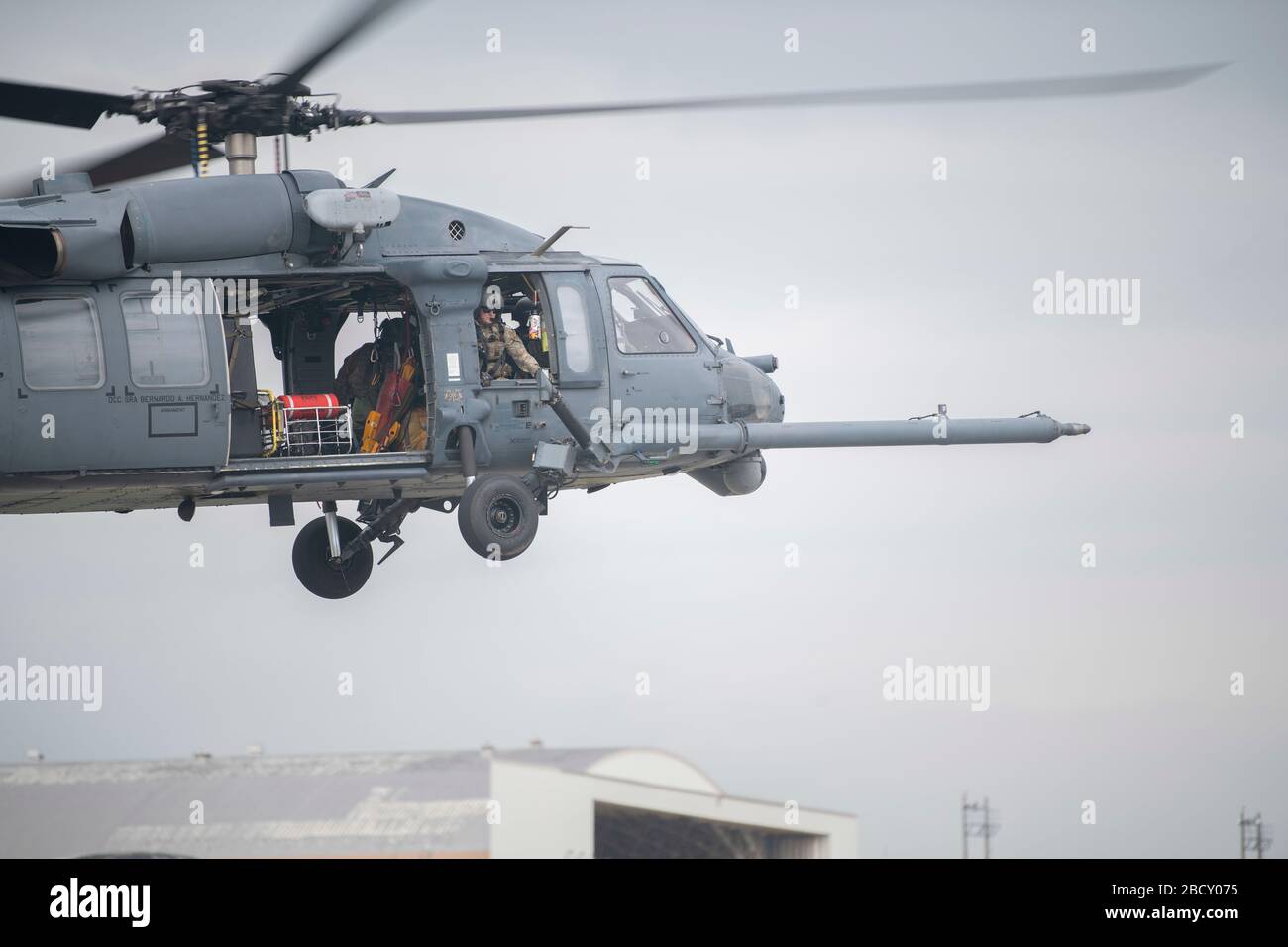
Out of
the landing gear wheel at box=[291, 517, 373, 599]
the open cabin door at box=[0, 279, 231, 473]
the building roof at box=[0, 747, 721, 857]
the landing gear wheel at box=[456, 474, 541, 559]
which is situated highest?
the open cabin door at box=[0, 279, 231, 473]

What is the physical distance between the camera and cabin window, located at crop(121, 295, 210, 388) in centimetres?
1981

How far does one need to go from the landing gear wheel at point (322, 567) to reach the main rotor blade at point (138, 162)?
406cm

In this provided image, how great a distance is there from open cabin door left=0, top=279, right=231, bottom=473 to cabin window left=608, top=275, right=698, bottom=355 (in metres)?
4.18

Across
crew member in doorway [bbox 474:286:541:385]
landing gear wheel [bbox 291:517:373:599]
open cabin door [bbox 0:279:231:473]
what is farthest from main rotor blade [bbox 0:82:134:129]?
landing gear wheel [bbox 291:517:373:599]

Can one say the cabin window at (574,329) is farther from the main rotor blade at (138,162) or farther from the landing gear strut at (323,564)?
the main rotor blade at (138,162)

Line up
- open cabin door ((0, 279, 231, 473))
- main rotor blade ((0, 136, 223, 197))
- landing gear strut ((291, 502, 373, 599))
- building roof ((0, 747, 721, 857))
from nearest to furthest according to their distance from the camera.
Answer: building roof ((0, 747, 721, 857)), open cabin door ((0, 279, 231, 473)), main rotor blade ((0, 136, 223, 197)), landing gear strut ((291, 502, 373, 599))

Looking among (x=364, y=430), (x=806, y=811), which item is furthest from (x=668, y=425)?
(x=806, y=811)

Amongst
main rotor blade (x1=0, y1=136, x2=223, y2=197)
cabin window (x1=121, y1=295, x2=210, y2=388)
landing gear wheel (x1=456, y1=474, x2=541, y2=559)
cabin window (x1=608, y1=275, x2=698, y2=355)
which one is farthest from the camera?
cabin window (x1=608, y1=275, x2=698, y2=355)

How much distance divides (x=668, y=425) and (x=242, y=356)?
423 centimetres

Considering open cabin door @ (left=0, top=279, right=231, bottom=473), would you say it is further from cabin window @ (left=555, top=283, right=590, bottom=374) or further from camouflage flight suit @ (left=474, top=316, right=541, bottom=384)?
cabin window @ (left=555, top=283, right=590, bottom=374)

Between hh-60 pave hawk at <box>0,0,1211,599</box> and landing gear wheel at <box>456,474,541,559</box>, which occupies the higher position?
hh-60 pave hawk at <box>0,0,1211,599</box>

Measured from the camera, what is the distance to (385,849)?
19.0m

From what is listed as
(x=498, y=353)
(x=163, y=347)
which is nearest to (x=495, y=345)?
(x=498, y=353)
